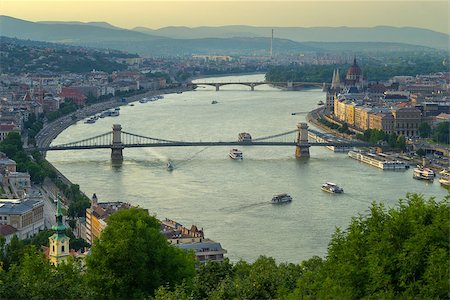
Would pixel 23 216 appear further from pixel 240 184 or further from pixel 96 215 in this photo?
pixel 240 184

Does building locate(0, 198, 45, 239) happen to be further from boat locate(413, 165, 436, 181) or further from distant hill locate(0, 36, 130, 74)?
distant hill locate(0, 36, 130, 74)

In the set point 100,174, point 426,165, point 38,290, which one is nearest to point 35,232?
point 100,174

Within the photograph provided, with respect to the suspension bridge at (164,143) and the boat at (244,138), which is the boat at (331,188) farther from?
the boat at (244,138)

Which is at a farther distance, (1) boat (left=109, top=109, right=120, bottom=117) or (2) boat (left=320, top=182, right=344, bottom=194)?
(1) boat (left=109, top=109, right=120, bottom=117)

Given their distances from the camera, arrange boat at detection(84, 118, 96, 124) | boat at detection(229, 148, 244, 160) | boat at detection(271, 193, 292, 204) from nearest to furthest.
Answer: boat at detection(271, 193, 292, 204) → boat at detection(229, 148, 244, 160) → boat at detection(84, 118, 96, 124)

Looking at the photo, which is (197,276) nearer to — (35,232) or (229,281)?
(229,281)

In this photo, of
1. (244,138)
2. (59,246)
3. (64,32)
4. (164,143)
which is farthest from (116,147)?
(64,32)

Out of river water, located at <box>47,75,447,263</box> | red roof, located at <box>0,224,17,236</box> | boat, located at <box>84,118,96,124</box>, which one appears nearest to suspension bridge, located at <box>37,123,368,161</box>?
river water, located at <box>47,75,447,263</box>
